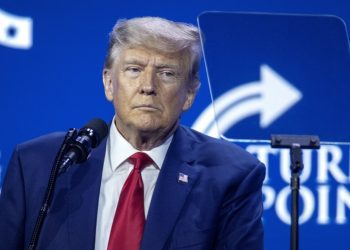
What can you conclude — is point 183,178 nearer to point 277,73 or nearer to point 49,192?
point 49,192

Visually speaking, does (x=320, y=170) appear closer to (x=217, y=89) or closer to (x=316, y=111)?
(x=316, y=111)

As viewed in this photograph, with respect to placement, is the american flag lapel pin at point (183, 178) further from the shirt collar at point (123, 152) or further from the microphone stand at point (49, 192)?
the microphone stand at point (49, 192)

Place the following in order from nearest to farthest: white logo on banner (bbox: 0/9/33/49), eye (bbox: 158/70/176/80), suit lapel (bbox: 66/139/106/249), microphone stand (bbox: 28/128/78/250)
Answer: microphone stand (bbox: 28/128/78/250), suit lapel (bbox: 66/139/106/249), eye (bbox: 158/70/176/80), white logo on banner (bbox: 0/9/33/49)

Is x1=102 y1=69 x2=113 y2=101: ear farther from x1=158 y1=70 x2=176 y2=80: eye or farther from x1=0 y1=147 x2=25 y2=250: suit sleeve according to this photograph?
x1=0 y1=147 x2=25 y2=250: suit sleeve

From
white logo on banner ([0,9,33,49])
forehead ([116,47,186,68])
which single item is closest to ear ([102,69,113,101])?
forehead ([116,47,186,68])

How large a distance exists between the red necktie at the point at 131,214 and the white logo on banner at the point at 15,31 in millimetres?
798

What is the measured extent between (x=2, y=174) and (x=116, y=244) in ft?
2.65

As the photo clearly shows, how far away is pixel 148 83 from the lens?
6.81ft

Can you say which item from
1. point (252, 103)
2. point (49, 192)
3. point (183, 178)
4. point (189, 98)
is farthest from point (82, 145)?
point (252, 103)

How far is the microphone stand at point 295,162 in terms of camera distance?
79.5 inches

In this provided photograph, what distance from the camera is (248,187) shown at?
7.00ft

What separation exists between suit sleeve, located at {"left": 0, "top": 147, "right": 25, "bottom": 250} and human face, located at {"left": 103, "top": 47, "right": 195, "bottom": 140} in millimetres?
334

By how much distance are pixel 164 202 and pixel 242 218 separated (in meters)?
0.22

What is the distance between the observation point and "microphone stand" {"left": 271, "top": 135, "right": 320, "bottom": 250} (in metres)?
2.02
